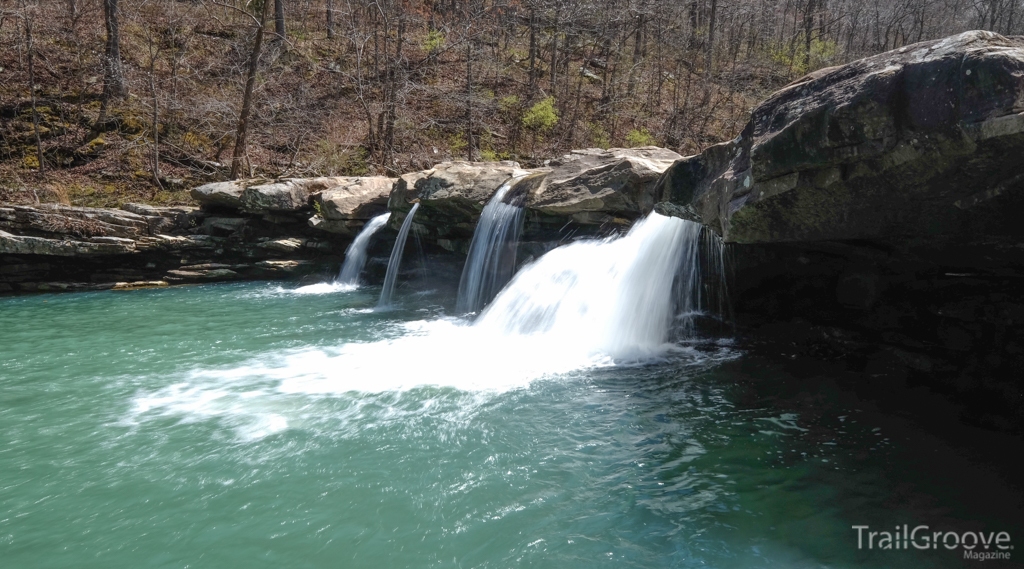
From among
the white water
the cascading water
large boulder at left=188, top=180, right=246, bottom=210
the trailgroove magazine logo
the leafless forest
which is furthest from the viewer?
the leafless forest

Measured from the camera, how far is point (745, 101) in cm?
2842

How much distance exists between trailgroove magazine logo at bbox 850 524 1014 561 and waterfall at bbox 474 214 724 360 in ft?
12.6

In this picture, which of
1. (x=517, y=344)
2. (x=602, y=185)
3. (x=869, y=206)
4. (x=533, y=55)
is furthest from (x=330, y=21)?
(x=869, y=206)

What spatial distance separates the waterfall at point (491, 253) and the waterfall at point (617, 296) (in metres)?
1.51

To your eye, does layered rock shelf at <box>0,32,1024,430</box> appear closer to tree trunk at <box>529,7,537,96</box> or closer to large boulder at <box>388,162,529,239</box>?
large boulder at <box>388,162,529,239</box>

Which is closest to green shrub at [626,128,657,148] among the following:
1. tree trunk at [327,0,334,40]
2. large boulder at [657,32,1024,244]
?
tree trunk at [327,0,334,40]

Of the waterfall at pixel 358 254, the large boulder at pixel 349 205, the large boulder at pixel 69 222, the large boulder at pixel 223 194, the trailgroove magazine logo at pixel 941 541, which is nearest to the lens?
the trailgroove magazine logo at pixel 941 541

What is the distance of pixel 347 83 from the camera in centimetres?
2522

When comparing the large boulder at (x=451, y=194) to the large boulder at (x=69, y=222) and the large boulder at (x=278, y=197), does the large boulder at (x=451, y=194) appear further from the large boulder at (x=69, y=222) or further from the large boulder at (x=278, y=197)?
the large boulder at (x=69, y=222)

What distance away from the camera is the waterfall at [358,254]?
45.7 feet

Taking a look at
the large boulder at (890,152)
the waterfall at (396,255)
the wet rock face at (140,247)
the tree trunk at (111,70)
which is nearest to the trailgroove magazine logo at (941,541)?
the large boulder at (890,152)

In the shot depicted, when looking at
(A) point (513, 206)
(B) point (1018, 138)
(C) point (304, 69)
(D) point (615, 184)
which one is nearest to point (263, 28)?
(C) point (304, 69)

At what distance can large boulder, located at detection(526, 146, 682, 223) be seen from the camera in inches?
346

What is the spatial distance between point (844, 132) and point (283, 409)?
18.3 feet
